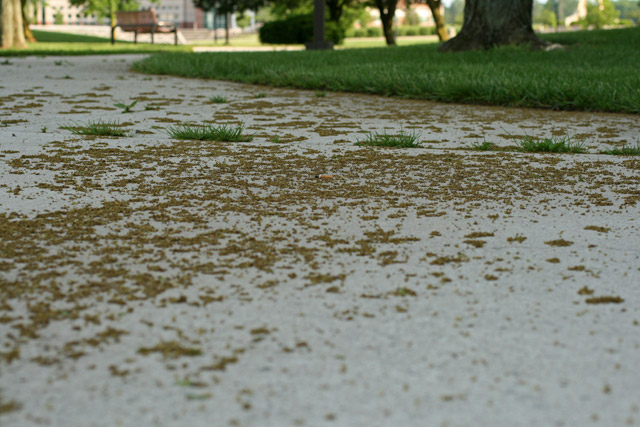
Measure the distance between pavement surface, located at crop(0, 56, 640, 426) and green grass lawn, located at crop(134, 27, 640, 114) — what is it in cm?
263

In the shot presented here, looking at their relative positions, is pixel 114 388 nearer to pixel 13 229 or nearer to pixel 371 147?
pixel 13 229

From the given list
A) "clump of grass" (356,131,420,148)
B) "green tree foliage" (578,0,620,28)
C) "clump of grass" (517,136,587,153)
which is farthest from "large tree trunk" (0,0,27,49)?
"green tree foliage" (578,0,620,28)

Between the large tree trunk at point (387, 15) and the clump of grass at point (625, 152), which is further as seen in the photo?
the large tree trunk at point (387, 15)

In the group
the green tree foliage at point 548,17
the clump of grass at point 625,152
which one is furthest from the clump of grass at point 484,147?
the green tree foliage at point 548,17

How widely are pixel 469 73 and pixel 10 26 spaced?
12600 mm

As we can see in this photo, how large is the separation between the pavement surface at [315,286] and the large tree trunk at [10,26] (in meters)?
13.8

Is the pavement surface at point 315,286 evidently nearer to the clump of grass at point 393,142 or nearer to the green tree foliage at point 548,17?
the clump of grass at point 393,142

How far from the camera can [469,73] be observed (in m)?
7.80

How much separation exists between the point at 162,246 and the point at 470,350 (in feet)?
3.72

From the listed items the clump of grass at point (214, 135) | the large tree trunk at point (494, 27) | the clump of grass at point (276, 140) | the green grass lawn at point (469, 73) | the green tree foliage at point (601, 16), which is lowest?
the clump of grass at point (276, 140)

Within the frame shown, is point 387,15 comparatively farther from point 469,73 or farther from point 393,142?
point 393,142

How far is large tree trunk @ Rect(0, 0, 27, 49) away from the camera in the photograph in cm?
1623

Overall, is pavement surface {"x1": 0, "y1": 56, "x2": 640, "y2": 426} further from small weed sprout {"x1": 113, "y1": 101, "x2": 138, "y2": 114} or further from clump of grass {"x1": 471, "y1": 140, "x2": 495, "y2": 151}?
small weed sprout {"x1": 113, "y1": 101, "x2": 138, "y2": 114}

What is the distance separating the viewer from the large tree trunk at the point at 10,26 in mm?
16234
